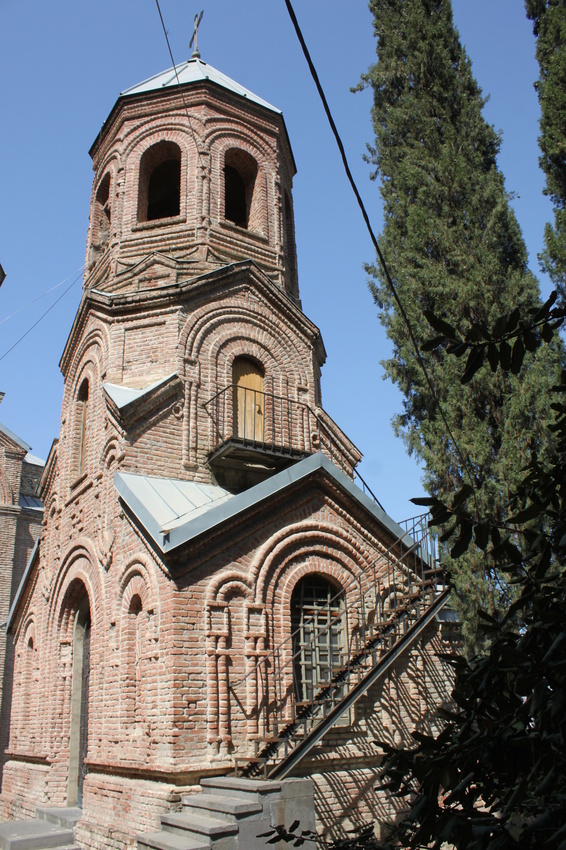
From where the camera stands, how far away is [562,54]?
984 centimetres

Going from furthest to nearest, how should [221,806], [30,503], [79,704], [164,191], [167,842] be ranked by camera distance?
[30,503]
[164,191]
[79,704]
[221,806]
[167,842]

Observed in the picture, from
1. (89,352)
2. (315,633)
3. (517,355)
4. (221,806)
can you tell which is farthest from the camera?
(89,352)

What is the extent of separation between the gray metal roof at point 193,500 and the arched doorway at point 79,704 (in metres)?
2.86

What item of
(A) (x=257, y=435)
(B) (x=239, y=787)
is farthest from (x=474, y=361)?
(A) (x=257, y=435)

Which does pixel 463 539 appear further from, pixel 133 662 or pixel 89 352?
pixel 89 352

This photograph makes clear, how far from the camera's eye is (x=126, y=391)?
35.6ft

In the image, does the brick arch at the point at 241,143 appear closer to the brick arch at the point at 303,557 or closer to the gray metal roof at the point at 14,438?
the brick arch at the point at 303,557

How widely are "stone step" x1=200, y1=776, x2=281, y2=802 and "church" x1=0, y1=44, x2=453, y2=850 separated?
38 millimetres

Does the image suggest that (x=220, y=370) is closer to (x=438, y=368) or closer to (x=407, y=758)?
(x=438, y=368)

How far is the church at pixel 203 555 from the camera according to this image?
838cm

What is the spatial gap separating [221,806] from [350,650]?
2.98 metres

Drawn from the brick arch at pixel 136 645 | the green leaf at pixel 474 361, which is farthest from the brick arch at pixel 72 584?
the green leaf at pixel 474 361

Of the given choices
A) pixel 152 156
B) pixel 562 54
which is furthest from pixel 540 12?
pixel 152 156

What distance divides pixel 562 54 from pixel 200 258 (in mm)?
6264
